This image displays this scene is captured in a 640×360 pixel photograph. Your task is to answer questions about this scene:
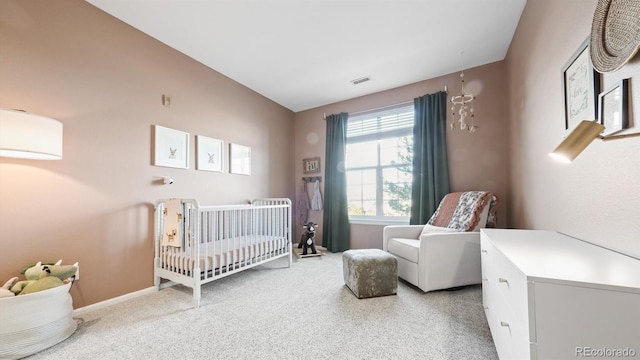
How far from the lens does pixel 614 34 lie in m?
0.91

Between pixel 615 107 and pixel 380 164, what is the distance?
2854mm

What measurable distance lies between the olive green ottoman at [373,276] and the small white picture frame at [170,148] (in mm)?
2108

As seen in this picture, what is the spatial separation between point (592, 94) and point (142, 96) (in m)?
3.29

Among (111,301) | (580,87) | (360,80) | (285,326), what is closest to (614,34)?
(580,87)

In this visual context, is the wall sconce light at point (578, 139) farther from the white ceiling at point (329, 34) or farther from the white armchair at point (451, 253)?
the white ceiling at point (329, 34)

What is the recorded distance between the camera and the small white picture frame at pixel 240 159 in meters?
3.28

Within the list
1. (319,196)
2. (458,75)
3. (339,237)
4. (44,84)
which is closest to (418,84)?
(458,75)

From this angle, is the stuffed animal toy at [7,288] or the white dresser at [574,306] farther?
the stuffed animal toy at [7,288]

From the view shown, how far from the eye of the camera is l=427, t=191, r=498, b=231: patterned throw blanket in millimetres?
2362

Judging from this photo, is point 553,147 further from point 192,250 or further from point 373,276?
point 192,250

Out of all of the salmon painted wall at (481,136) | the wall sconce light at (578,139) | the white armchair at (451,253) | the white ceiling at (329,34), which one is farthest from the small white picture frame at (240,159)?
the wall sconce light at (578,139)

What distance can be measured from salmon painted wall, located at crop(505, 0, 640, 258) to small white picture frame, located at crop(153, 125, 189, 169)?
3195 millimetres

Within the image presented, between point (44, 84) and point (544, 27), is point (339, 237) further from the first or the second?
point (44, 84)

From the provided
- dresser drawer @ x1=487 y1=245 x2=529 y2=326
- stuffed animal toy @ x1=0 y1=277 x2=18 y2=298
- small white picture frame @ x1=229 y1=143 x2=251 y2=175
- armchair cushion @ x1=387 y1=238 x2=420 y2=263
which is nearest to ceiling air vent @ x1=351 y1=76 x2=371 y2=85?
small white picture frame @ x1=229 y1=143 x2=251 y2=175
